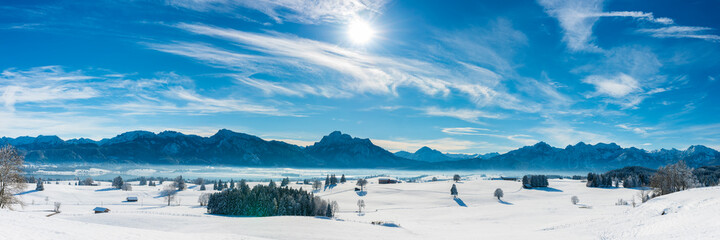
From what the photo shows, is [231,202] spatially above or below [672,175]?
below

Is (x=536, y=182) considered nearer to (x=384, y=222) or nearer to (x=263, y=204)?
(x=384, y=222)

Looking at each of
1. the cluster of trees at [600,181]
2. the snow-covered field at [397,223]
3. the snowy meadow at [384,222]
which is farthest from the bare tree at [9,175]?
the cluster of trees at [600,181]

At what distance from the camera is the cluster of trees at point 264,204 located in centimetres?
9000

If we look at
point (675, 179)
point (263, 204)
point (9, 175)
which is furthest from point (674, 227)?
point (263, 204)

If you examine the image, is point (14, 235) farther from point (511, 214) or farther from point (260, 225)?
point (511, 214)

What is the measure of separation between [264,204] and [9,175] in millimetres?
52887

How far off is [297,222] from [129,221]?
29.0 m

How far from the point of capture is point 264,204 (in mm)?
90438

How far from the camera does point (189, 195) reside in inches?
6319

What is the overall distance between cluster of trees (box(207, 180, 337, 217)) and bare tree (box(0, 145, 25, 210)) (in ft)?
160

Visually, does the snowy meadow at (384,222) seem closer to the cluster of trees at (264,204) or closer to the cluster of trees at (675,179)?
the cluster of trees at (264,204)

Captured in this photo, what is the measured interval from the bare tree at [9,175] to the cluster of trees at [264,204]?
48.7 metres

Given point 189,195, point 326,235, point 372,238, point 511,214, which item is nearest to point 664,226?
point 372,238

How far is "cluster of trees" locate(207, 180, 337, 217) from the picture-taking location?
90.0 metres
